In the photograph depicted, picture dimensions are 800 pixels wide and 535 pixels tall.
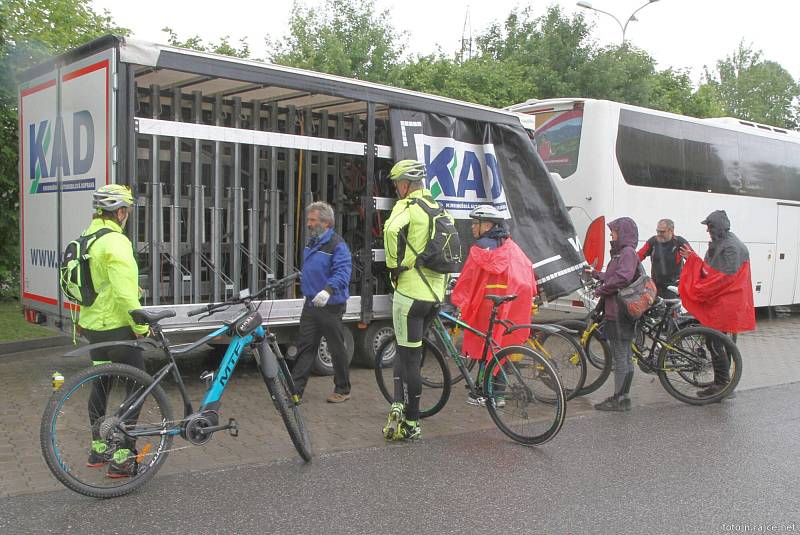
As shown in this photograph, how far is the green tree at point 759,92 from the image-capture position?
4663 cm

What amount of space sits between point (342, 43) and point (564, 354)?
19973 mm

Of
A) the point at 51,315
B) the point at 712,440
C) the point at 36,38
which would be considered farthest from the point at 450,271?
the point at 36,38

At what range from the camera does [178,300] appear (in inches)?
297

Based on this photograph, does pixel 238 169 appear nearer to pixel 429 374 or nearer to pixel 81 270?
pixel 429 374

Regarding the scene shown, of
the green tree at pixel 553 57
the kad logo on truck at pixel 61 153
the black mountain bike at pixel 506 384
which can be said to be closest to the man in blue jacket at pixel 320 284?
the black mountain bike at pixel 506 384

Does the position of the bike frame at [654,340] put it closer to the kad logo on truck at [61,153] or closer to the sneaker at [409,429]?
the sneaker at [409,429]

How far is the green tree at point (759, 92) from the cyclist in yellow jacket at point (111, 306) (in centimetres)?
4520

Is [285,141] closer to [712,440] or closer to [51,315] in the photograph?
[51,315]

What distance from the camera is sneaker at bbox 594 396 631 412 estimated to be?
6.93 metres

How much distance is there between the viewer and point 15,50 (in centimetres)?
982

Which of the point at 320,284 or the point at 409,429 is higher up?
the point at 320,284

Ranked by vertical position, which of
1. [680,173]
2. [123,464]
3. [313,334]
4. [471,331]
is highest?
[680,173]

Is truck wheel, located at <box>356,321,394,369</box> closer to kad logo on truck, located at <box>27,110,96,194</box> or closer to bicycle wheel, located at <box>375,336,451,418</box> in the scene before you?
bicycle wheel, located at <box>375,336,451,418</box>

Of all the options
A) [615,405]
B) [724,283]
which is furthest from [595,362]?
[724,283]
